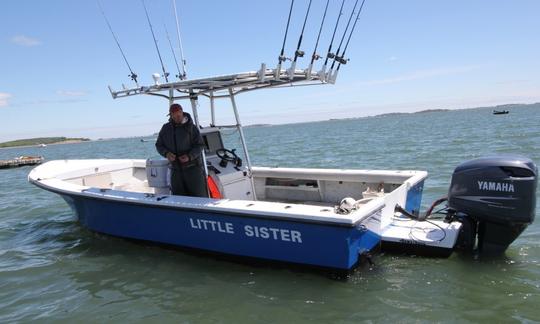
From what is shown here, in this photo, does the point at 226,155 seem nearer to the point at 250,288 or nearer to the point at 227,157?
the point at 227,157

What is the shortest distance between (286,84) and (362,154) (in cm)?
1427

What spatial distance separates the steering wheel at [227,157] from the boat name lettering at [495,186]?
3.22 m

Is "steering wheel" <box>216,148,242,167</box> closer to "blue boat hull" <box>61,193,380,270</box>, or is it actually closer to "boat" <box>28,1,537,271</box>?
"boat" <box>28,1,537,271</box>

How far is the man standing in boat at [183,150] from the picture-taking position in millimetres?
5621

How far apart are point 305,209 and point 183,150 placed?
1911 millimetres

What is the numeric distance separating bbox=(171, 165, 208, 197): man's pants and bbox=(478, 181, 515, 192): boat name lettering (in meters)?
3.27

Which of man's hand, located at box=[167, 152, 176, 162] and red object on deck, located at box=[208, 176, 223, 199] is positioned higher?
man's hand, located at box=[167, 152, 176, 162]

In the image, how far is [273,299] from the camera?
14.6 feet

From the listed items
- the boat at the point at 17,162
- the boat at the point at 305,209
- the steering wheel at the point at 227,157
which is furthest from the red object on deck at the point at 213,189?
the boat at the point at 17,162

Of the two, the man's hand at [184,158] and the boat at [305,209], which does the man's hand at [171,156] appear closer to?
the man's hand at [184,158]

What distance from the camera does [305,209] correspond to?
4602mm

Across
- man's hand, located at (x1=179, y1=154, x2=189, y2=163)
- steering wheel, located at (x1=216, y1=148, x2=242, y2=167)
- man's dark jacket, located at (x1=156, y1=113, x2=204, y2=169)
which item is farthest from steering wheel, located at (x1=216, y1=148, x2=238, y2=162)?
man's hand, located at (x1=179, y1=154, x2=189, y2=163)

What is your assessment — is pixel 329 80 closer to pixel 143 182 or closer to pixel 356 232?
pixel 356 232

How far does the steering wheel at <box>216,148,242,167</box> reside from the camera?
6.30 m
